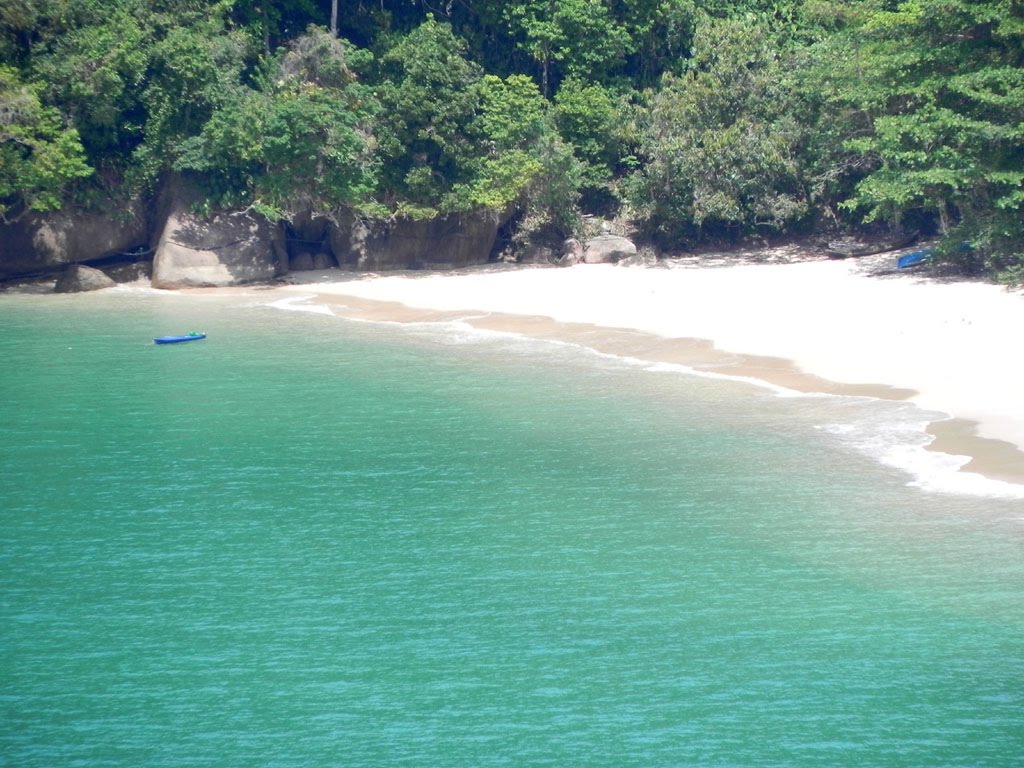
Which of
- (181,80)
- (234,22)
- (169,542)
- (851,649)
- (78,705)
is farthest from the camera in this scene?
(234,22)

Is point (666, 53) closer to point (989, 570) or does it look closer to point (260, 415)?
point (260, 415)

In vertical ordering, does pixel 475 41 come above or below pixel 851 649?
above

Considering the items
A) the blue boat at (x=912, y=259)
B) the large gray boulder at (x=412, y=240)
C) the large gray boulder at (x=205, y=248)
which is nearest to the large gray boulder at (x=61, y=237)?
the large gray boulder at (x=205, y=248)

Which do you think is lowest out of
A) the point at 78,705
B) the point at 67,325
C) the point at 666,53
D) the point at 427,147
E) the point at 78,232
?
the point at 78,705

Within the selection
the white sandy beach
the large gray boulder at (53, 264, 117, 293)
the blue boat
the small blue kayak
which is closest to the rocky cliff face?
the large gray boulder at (53, 264, 117, 293)

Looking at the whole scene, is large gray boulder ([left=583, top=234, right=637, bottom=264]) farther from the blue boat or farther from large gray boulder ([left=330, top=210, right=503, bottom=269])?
the blue boat

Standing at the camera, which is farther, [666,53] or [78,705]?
[666,53]

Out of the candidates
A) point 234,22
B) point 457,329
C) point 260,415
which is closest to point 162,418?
point 260,415

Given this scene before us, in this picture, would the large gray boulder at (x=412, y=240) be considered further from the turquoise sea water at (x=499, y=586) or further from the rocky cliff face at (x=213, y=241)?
the turquoise sea water at (x=499, y=586)
